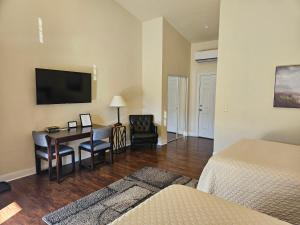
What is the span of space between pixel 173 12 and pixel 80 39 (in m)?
2.29

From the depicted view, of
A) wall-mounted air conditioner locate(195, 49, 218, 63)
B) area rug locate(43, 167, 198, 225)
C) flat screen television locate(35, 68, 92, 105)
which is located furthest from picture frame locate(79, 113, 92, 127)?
wall-mounted air conditioner locate(195, 49, 218, 63)

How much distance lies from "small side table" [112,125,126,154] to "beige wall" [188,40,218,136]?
2.53m

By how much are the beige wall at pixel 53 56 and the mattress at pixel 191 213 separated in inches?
117

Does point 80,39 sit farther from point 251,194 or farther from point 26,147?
point 251,194

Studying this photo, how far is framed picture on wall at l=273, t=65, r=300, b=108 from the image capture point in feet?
11.2

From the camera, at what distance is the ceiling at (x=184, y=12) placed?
14.9 ft

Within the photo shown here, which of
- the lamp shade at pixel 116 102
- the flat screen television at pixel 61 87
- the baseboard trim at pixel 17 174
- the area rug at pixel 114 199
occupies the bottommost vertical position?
the area rug at pixel 114 199

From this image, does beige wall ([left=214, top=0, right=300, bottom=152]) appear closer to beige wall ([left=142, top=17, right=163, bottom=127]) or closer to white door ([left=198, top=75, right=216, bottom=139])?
beige wall ([left=142, top=17, right=163, bottom=127])

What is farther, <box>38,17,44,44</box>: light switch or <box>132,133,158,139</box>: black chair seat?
<box>132,133,158,139</box>: black chair seat

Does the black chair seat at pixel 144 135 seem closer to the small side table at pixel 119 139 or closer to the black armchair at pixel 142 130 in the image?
the black armchair at pixel 142 130

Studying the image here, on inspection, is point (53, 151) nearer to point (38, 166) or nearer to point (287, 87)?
point (38, 166)

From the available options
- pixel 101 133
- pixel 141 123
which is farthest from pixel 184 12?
pixel 101 133

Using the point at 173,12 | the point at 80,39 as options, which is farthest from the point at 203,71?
the point at 80,39

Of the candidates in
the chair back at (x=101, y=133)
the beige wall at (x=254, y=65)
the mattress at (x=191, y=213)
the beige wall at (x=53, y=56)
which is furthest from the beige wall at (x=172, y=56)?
the mattress at (x=191, y=213)
